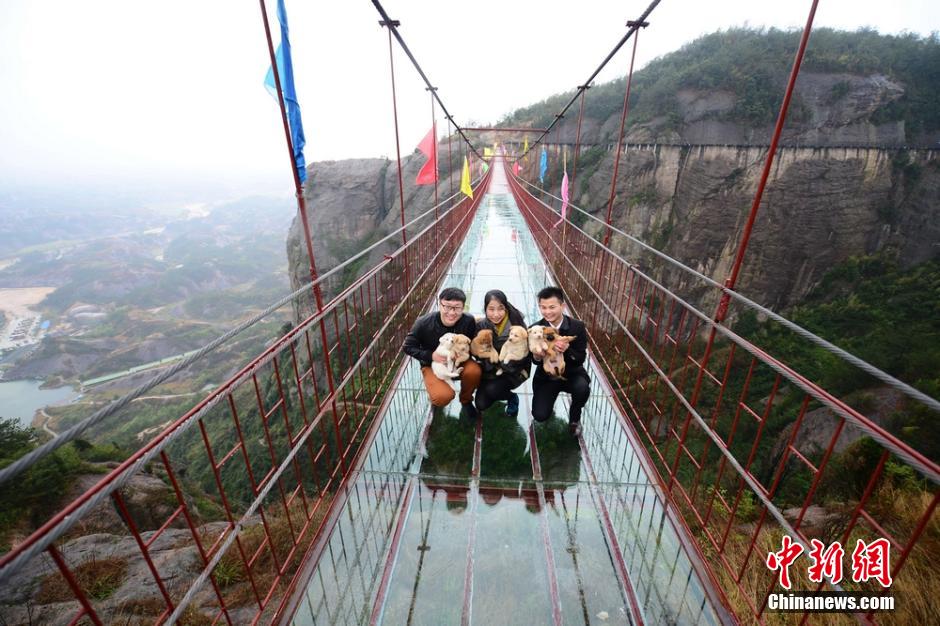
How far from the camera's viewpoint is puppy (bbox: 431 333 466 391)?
3238 mm

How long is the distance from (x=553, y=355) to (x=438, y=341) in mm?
964

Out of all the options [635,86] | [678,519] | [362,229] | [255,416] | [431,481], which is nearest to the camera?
[678,519]

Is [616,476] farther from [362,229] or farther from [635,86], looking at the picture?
[635,86]

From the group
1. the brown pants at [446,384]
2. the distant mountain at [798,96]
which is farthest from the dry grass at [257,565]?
the distant mountain at [798,96]

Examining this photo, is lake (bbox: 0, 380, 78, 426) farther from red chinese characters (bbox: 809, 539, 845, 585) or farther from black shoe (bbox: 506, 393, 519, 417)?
red chinese characters (bbox: 809, 539, 845, 585)

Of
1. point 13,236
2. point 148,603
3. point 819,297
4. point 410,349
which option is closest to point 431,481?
point 410,349

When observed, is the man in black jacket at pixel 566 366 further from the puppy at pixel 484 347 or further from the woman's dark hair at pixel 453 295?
the woman's dark hair at pixel 453 295

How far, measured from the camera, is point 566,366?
3475 mm

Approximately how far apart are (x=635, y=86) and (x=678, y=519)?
43.5 meters

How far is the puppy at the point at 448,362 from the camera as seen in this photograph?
10.6 feet

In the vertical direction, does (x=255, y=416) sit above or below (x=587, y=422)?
below

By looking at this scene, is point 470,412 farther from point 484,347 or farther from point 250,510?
point 250,510

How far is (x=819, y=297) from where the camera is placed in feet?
87.6

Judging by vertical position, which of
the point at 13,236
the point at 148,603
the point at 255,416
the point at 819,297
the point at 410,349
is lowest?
the point at 13,236
